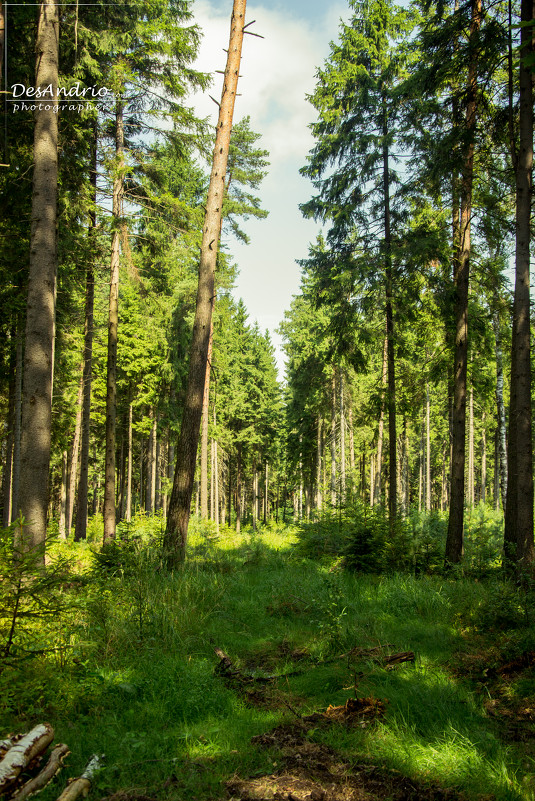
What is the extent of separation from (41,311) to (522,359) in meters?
7.78

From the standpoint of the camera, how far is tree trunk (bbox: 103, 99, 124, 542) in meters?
12.1

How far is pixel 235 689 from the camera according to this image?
4.37 m

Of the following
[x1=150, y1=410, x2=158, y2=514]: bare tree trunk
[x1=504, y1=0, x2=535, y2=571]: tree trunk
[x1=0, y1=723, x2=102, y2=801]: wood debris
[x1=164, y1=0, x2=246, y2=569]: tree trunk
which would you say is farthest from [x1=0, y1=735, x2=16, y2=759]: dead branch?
[x1=150, y1=410, x2=158, y2=514]: bare tree trunk

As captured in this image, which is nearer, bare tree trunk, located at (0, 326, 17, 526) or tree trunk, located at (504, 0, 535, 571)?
tree trunk, located at (504, 0, 535, 571)

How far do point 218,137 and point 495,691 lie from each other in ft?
30.9

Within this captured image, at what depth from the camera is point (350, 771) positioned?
10.0ft

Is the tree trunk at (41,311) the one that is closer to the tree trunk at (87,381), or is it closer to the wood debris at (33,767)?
the wood debris at (33,767)

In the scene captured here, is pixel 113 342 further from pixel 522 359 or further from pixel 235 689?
pixel 235 689

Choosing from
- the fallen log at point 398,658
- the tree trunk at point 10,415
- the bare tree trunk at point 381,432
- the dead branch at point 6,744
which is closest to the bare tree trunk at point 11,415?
the tree trunk at point 10,415

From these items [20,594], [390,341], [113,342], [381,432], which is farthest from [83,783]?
[381,432]

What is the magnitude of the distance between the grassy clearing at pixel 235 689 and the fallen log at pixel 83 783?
Answer: 0.07 metres

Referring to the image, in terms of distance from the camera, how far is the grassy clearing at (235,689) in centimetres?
313

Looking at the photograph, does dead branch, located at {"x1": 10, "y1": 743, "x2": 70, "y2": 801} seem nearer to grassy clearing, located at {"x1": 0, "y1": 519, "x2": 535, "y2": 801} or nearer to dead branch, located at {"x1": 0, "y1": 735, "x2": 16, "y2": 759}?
grassy clearing, located at {"x1": 0, "y1": 519, "x2": 535, "y2": 801}

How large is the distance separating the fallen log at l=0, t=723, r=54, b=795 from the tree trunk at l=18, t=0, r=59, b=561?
3.82 m
